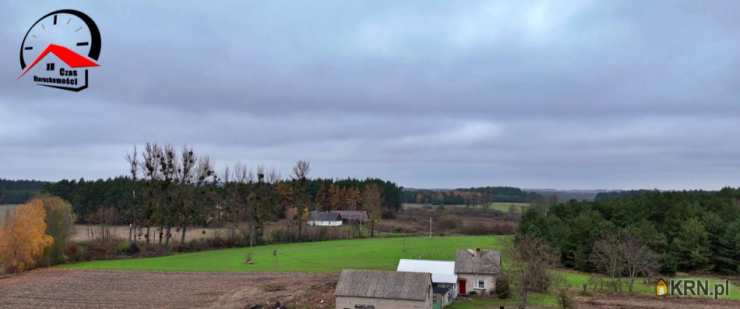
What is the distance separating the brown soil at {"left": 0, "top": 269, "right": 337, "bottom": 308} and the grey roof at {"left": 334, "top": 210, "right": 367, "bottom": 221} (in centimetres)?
5550

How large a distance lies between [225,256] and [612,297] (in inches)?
1673

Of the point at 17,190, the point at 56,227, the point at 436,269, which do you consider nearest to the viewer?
the point at 436,269

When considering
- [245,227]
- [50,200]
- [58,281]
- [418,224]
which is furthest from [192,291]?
[418,224]

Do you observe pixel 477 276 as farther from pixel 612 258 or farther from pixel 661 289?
pixel 661 289

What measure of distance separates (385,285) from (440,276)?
22.6ft

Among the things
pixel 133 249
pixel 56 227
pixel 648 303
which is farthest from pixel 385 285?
pixel 133 249

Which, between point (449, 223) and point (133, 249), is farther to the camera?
point (449, 223)

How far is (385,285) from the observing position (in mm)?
34000

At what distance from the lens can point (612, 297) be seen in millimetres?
39906

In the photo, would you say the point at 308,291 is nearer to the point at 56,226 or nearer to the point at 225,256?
the point at 225,256

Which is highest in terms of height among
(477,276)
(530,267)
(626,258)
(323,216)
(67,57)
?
(67,57)

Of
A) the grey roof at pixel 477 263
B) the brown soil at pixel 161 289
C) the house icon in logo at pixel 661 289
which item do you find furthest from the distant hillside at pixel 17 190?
the house icon in logo at pixel 661 289

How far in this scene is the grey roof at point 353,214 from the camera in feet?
343

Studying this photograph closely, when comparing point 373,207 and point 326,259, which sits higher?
point 373,207
